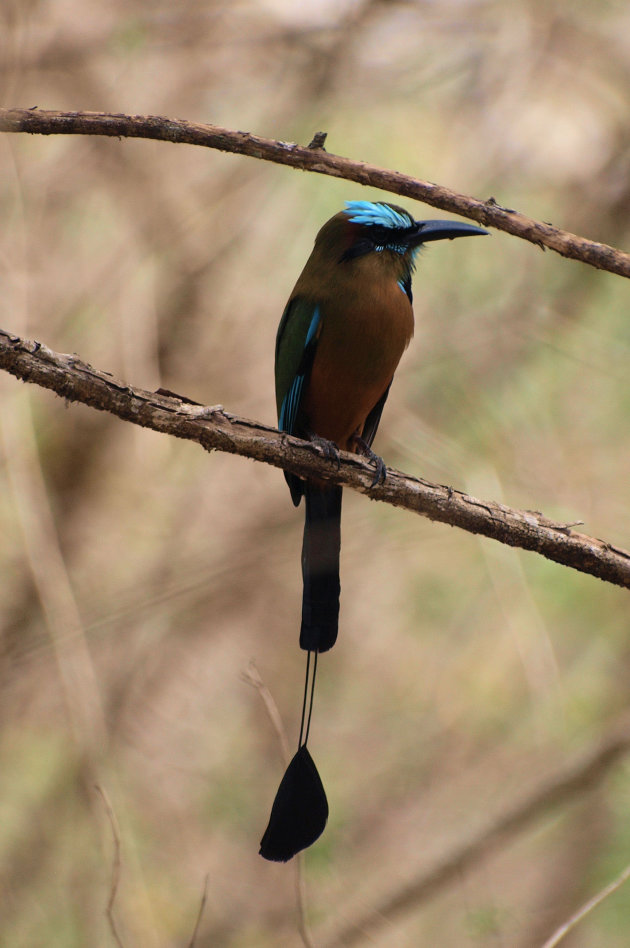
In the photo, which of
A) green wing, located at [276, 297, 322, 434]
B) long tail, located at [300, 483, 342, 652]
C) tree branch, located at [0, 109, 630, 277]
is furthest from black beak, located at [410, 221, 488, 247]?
long tail, located at [300, 483, 342, 652]

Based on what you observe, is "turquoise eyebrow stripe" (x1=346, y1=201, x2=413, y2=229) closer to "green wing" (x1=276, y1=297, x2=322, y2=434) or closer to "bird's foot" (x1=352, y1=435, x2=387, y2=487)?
"green wing" (x1=276, y1=297, x2=322, y2=434)

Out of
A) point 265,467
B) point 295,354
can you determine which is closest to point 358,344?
point 295,354

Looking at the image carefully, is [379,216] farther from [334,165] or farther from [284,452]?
[284,452]

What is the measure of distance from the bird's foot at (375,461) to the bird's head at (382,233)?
0.60 m

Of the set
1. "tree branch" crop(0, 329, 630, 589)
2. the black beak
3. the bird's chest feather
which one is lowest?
"tree branch" crop(0, 329, 630, 589)

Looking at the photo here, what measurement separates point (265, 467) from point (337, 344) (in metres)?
1.69

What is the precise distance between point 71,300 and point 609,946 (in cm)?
351

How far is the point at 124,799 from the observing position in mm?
4020

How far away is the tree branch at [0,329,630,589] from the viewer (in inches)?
77.3

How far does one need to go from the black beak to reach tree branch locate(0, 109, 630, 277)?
543 millimetres

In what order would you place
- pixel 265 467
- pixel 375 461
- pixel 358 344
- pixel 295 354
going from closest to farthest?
pixel 375 461 → pixel 358 344 → pixel 295 354 → pixel 265 467

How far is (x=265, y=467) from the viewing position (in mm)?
4379

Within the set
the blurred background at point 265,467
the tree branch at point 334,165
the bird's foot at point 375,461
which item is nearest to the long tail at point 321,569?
the bird's foot at point 375,461

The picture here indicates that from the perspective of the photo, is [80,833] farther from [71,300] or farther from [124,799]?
[71,300]
